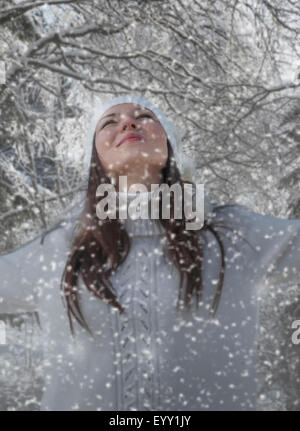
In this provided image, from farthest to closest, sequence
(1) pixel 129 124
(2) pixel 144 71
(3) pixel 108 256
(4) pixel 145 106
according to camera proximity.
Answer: (2) pixel 144 71, (4) pixel 145 106, (1) pixel 129 124, (3) pixel 108 256

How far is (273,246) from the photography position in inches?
69.4

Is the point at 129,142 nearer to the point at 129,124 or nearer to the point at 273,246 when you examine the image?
the point at 129,124

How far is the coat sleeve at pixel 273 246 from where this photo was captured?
175cm

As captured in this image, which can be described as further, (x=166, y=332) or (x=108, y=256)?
(x=108, y=256)

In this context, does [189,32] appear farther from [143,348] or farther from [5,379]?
[5,379]

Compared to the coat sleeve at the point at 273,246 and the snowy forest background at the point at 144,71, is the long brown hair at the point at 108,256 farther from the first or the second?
the snowy forest background at the point at 144,71

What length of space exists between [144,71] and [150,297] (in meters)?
3.99

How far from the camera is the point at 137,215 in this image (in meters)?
1.90

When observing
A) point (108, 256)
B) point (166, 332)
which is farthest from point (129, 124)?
point (166, 332)

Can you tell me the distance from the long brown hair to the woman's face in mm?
158

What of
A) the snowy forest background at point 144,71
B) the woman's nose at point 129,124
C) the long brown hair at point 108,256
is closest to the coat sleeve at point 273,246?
the long brown hair at point 108,256

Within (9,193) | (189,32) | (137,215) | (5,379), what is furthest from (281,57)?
(5,379)
